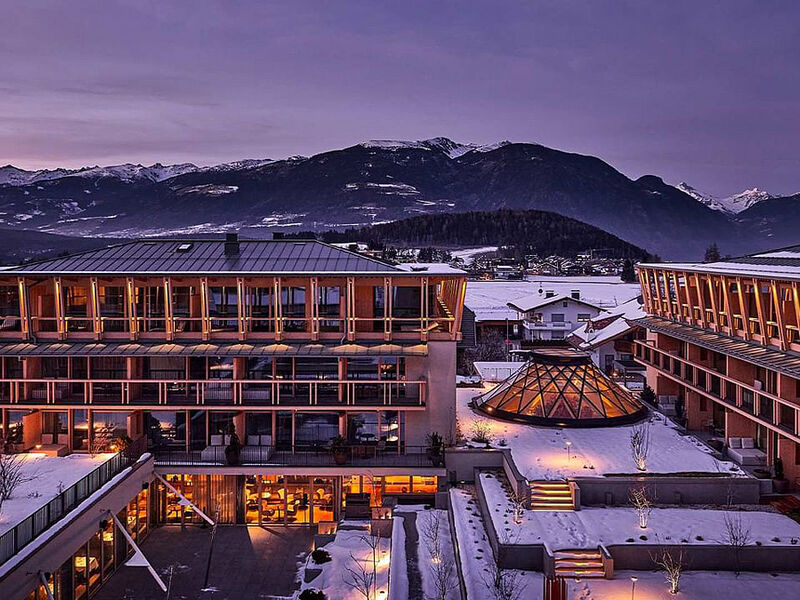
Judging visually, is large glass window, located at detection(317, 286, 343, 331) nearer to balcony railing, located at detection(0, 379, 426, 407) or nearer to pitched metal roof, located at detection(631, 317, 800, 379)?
balcony railing, located at detection(0, 379, 426, 407)

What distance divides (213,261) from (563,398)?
17.3m

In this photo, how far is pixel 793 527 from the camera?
20156mm

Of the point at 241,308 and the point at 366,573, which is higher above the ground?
the point at 241,308

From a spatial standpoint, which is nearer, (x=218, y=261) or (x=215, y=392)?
(x=215, y=392)

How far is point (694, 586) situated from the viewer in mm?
17766

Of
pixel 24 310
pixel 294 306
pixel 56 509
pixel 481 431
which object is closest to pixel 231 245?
pixel 294 306

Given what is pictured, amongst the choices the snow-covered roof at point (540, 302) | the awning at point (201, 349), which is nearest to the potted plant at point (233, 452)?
the awning at point (201, 349)

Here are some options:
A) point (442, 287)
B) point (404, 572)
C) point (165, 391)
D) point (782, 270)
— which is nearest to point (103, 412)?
point (165, 391)

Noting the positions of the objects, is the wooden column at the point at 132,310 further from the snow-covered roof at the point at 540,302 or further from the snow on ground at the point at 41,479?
the snow-covered roof at the point at 540,302

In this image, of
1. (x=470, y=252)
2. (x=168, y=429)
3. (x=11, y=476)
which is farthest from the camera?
(x=470, y=252)

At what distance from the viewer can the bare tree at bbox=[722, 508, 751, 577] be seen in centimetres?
1864

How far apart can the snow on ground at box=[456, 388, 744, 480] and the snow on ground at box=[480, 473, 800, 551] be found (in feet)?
6.97

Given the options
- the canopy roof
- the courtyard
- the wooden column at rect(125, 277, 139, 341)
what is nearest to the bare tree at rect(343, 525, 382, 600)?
the courtyard

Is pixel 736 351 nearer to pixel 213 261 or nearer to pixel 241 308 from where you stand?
pixel 241 308
